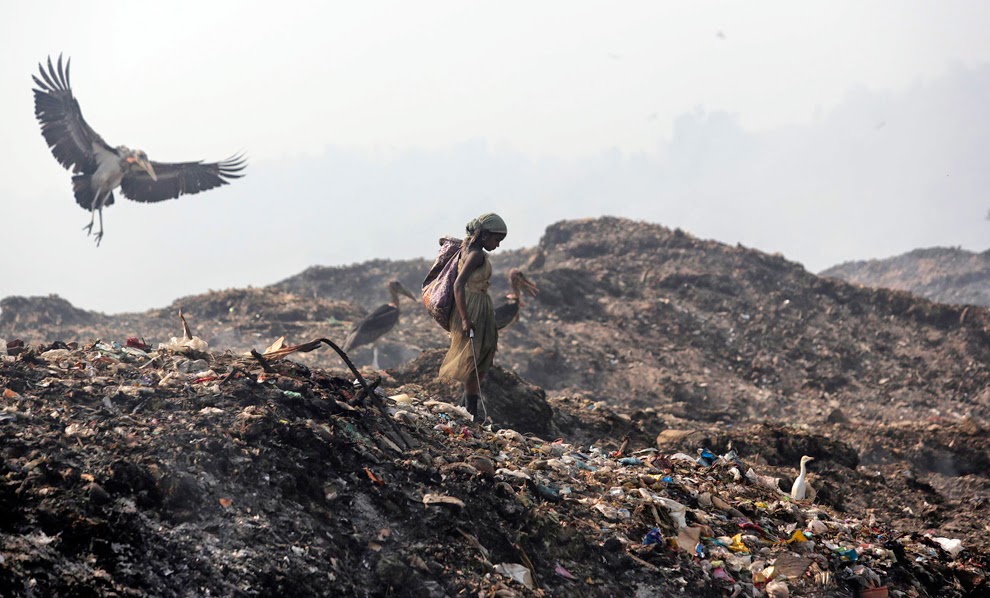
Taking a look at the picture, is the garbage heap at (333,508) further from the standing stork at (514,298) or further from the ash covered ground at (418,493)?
the standing stork at (514,298)

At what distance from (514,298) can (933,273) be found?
30023 mm

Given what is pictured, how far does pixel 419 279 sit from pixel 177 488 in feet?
68.1

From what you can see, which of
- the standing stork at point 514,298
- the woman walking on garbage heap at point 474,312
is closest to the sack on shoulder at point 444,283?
the woman walking on garbage heap at point 474,312

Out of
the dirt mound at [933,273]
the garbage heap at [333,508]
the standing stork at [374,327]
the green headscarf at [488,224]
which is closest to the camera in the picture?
the garbage heap at [333,508]

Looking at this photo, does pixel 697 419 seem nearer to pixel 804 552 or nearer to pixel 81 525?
pixel 804 552

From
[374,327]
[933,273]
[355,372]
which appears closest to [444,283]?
[355,372]

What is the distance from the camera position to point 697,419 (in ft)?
41.2

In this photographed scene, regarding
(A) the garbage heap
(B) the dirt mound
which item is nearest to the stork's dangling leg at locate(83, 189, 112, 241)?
(A) the garbage heap

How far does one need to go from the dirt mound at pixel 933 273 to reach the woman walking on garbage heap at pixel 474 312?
2860 cm

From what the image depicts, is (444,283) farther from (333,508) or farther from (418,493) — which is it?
(333,508)

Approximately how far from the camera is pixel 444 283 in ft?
20.4

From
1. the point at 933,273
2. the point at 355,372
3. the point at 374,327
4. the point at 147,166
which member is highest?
the point at 933,273

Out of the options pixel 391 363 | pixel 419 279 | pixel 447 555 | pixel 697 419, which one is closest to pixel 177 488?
pixel 447 555

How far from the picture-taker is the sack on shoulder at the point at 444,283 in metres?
6.18
